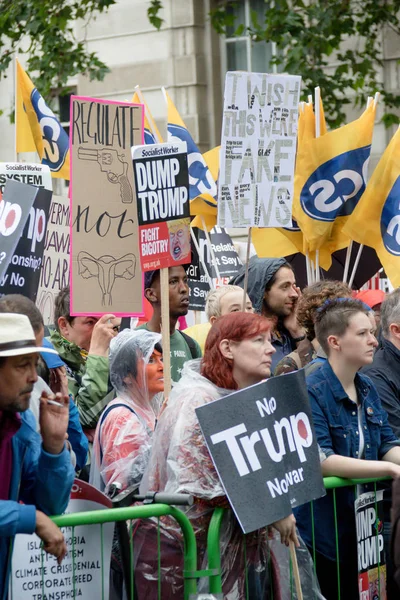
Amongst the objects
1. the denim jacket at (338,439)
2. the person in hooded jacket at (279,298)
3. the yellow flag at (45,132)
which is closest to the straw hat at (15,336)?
the denim jacket at (338,439)

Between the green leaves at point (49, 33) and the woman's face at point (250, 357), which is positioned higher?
the green leaves at point (49, 33)

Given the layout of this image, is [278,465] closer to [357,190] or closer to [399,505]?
[399,505]

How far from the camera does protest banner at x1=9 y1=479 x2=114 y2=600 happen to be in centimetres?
400

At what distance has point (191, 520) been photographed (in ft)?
14.5

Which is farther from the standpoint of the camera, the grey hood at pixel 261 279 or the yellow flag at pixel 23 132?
the yellow flag at pixel 23 132

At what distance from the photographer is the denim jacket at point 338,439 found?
4.89m

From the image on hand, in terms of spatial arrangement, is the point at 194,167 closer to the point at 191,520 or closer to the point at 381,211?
the point at 381,211

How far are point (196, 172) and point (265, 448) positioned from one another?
163 inches

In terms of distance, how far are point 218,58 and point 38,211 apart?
421 inches

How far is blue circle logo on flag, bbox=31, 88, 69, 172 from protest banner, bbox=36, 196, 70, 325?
800 millimetres

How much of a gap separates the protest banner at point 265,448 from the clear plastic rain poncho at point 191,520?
4.4 inches

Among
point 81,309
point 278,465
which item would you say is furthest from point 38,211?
point 278,465

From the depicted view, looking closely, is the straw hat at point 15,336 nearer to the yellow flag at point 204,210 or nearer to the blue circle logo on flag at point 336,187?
the blue circle logo on flag at point 336,187

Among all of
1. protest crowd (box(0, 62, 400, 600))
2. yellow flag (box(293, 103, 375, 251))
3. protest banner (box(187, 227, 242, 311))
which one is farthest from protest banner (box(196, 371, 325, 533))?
protest banner (box(187, 227, 242, 311))
